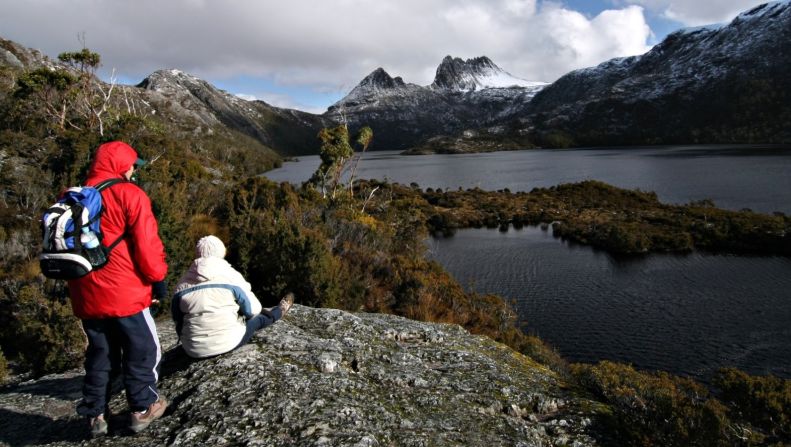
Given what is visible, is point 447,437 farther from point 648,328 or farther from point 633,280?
point 633,280

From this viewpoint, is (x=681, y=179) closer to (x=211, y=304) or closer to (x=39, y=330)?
(x=211, y=304)

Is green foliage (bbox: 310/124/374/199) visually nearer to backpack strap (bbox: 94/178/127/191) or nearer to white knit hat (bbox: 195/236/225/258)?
white knit hat (bbox: 195/236/225/258)

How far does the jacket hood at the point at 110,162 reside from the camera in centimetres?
386

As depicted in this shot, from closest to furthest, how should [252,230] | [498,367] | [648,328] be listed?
[498,367]
[252,230]
[648,328]

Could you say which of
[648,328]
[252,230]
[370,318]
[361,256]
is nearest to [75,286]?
[370,318]

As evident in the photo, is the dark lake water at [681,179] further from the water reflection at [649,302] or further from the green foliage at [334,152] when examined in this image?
the green foliage at [334,152]

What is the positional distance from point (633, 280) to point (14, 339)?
32.9 meters

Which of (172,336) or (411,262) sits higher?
(172,336)

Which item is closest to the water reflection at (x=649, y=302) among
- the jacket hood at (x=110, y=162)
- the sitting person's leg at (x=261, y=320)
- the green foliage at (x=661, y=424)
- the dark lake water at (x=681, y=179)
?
the green foliage at (x=661, y=424)

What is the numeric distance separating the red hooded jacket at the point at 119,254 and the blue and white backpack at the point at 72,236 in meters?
0.12

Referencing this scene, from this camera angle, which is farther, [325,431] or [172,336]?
[172,336]

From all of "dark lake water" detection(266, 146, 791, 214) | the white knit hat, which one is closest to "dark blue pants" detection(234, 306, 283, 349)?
the white knit hat

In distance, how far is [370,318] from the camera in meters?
8.05

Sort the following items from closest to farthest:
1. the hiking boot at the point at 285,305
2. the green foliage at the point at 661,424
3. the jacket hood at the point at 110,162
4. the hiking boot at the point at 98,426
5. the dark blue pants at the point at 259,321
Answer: the jacket hood at the point at 110,162, the hiking boot at the point at 98,426, the green foliage at the point at 661,424, the dark blue pants at the point at 259,321, the hiking boot at the point at 285,305
